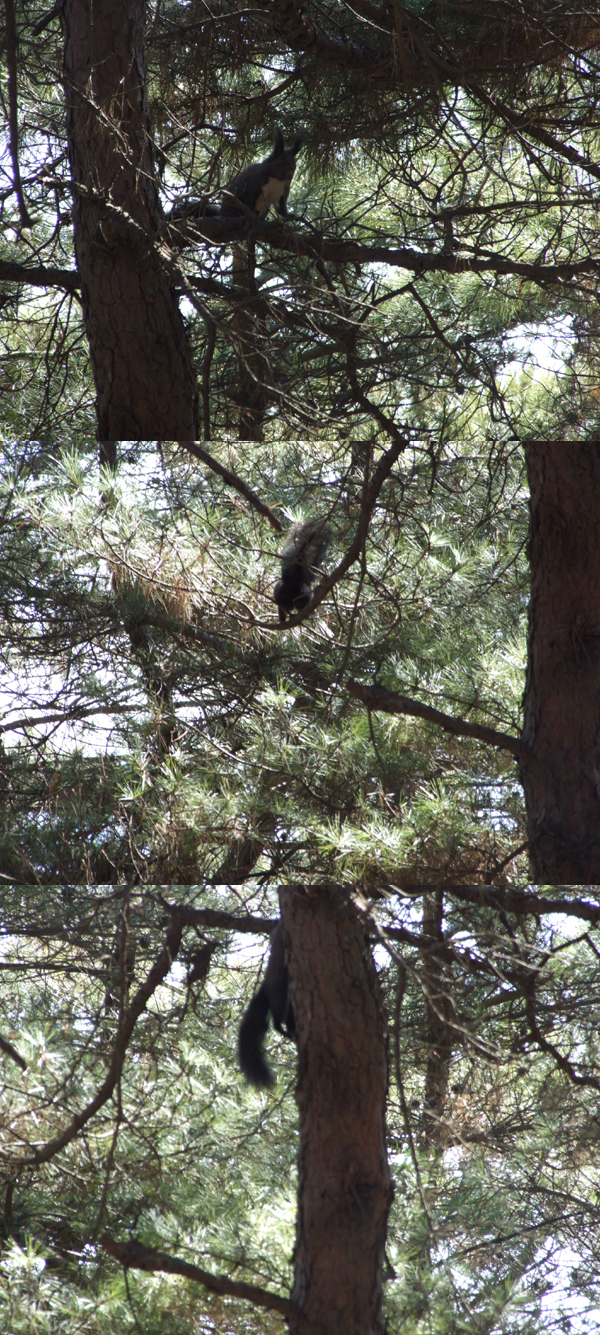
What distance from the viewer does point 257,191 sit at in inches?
46.1

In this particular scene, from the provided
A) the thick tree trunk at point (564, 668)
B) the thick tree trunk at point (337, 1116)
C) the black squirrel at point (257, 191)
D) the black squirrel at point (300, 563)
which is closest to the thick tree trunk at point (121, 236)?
the black squirrel at point (257, 191)

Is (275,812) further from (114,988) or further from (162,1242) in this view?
(162,1242)

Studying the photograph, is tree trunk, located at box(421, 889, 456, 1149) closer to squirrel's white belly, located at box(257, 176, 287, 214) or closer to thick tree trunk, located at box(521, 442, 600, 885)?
thick tree trunk, located at box(521, 442, 600, 885)

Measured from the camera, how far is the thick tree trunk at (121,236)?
1.17 m

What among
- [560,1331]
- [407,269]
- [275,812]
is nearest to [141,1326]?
[560,1331]

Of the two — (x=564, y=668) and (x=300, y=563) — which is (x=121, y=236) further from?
(x=564, y=668)

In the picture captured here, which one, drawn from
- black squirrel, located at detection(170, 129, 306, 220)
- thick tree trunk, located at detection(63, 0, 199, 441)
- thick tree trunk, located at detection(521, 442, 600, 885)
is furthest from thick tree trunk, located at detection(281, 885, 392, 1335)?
black squirrel, located at detection(170, 129, 306, 220)

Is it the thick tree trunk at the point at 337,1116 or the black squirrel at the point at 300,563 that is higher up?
the black squirrel at the point at 300,563

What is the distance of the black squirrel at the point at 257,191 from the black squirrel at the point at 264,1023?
0.85 m

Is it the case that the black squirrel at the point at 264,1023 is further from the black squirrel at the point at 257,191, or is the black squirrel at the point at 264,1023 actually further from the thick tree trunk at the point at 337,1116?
the black squirrel at the point at 257,191

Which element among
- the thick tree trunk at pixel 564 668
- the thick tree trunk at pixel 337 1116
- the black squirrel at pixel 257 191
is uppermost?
the black squirrel at pixel 257 191

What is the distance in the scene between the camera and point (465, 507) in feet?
4.81

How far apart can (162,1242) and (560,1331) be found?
1.49ft

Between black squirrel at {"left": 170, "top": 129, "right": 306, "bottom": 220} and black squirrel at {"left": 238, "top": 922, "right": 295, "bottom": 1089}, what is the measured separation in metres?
0.85
